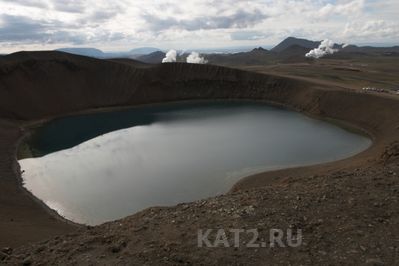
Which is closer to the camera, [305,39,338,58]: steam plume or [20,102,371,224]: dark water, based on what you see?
[20,102,371,224]: dark water

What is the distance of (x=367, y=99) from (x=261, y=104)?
18376 mm

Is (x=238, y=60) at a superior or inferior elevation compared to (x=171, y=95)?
superior

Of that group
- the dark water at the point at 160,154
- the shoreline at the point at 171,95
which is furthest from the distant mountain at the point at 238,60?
the dark water at the point at 160,154

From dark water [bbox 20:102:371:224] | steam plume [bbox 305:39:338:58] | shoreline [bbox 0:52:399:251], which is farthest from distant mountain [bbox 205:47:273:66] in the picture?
dark water [bbox 20:102:371:224]

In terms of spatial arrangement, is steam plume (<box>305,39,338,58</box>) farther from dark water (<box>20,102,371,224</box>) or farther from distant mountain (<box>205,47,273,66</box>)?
dark water (<box>20,102,371,224</box>)

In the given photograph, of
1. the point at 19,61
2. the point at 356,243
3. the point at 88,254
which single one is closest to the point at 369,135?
the point at 356,243

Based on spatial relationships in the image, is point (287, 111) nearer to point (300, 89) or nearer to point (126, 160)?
point (300, 89)

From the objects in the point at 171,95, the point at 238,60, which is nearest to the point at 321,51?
the point at 238,60

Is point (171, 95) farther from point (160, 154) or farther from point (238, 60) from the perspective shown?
point (238, 60)

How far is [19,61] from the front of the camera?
6725 cm

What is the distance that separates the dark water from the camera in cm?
2627

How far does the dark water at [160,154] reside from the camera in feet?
86.2

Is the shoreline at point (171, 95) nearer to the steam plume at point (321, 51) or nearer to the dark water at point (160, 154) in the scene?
the dark water at point (160, 154)

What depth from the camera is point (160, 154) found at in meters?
36.4
